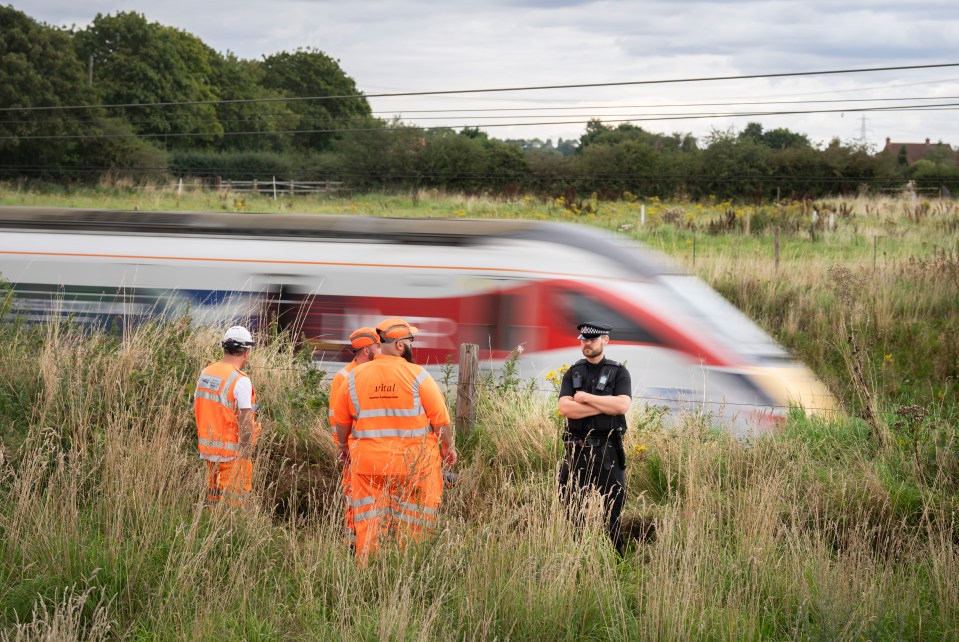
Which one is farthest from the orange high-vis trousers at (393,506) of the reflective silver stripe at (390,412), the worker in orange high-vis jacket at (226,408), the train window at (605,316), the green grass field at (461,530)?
the train window at (605,316)

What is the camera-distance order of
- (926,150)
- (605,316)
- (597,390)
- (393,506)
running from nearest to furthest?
1. (393,506)
2. (597,390)
3. (605,316)
4. (926,150)

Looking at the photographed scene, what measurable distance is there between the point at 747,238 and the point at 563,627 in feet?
69.0

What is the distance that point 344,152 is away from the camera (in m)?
48.3

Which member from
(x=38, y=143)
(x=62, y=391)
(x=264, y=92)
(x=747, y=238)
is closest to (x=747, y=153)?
(x=747, y=238)

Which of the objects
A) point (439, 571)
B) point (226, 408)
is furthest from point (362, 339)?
point (439, 571)

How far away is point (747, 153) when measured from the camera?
42188mm

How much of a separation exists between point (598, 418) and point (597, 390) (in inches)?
7.2

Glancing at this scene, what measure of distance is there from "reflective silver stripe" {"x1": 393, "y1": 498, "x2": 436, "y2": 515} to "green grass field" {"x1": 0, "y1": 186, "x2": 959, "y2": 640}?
16 centimetres

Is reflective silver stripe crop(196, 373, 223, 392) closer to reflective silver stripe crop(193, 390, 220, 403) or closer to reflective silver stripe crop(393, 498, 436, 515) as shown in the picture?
reflective silver stripe crop(193, 390, 220, 403)

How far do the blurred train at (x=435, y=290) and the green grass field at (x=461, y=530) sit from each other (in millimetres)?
740

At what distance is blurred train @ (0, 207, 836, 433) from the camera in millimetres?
9273

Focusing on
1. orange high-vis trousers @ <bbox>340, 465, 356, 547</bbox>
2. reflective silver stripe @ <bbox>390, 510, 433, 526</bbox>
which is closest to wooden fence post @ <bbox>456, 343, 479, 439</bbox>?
orange high-vis trousers @ <bbox>340, 465, 356, 547</bbox>

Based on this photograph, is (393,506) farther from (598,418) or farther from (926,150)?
(926,150)

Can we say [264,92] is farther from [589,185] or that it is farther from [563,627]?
Answer: [563,627]
